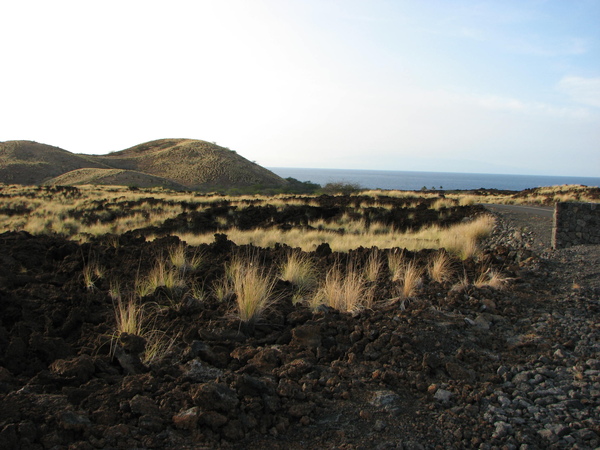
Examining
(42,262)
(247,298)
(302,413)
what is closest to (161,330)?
(247,298)

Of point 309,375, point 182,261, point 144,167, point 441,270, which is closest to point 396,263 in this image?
point 441,270

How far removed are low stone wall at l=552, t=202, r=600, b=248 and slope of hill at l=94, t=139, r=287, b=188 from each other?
173ft

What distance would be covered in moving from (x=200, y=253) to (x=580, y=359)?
684cm

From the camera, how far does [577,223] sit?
34.4ft

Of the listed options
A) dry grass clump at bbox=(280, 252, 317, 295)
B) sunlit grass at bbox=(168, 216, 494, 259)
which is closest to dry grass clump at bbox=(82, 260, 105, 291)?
dry grass clump at bbox=(280, 252, 317, 295)

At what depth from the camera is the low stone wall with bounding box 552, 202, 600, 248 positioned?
10.5 m

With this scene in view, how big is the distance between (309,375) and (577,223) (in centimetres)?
935

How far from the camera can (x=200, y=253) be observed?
9.16m

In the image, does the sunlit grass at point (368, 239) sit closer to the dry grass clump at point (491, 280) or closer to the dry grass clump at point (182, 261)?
the dry grass clump at point (491, 280)

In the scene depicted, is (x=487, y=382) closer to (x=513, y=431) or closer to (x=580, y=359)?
(x=513, y=431)

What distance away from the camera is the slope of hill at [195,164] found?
65.1 metres

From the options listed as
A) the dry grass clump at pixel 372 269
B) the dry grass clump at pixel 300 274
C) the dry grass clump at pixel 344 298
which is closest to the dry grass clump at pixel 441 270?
the dry grass clump at pixel 372 269

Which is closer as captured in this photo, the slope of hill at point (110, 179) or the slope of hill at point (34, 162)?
the slope of hill at point (110, 179)

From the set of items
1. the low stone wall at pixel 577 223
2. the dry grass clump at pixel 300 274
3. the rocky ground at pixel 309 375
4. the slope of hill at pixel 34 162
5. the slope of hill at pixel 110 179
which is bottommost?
the rocky ground at pixel 309 375
